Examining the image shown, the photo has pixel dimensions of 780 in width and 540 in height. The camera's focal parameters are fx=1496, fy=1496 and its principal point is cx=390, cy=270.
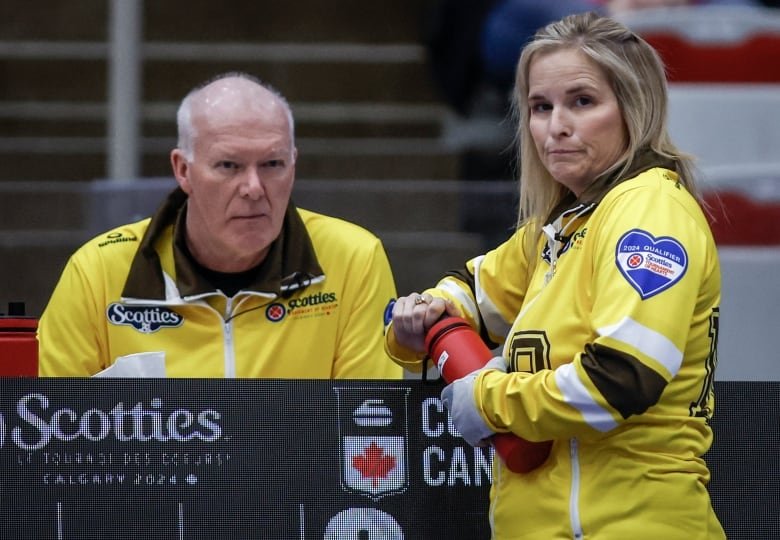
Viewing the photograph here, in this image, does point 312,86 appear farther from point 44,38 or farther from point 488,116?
point 488,116

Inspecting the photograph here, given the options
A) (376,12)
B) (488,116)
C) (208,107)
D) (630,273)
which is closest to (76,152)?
(376,12)

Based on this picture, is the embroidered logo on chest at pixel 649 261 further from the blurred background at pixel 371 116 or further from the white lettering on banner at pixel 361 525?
the blurred background at pixel 371 116

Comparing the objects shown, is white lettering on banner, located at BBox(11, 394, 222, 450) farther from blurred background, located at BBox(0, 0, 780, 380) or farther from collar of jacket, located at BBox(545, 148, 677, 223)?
blurred background, located at BBox(0, 0, 780, 380)

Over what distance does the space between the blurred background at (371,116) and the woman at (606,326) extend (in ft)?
3.69

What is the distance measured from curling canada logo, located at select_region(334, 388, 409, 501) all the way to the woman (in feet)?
1.03

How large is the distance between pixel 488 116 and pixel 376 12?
2.22 m

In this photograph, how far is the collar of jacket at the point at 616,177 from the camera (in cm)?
295

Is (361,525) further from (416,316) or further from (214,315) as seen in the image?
Answer: (214,315)

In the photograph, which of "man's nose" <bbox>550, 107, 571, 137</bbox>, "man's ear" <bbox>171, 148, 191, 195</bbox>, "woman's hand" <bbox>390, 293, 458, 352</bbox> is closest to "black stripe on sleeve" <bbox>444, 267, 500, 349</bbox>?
"woman's hand" <bbox>390, 293, 458, 352</bbox>

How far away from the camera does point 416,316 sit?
321 centimetres

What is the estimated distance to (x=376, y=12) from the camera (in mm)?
8734

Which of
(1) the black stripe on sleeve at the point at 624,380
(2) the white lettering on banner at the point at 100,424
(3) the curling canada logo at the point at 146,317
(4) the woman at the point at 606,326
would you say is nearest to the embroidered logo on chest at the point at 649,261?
(4) the woman at the point at 606,326

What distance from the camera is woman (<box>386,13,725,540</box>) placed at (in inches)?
108

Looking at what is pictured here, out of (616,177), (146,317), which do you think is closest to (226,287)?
(146,317)
